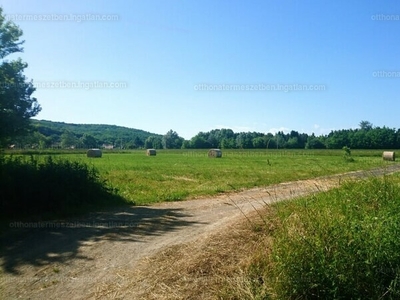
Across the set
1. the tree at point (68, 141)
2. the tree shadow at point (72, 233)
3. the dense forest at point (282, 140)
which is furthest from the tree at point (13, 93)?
the tree at point (68, 141)

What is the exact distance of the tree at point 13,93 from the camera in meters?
11.4

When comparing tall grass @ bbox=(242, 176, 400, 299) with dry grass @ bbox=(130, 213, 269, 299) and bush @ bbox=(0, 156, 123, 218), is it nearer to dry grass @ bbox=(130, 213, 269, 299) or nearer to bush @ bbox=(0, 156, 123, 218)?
dry grass @ bbox=(130, 213, 269, 299)

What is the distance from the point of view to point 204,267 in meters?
5.30

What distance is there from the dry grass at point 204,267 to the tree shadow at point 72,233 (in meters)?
1.75

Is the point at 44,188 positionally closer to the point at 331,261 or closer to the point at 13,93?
the point at 13,93

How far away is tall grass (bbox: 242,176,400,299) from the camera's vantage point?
403cm

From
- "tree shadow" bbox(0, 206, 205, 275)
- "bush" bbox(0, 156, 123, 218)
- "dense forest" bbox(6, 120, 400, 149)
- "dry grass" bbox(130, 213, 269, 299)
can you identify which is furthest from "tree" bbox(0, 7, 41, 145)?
"dense forest" bbox(6, 120, 400, 149)

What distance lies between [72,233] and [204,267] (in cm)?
454

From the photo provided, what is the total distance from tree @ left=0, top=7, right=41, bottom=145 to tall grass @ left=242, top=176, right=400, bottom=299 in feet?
32.7

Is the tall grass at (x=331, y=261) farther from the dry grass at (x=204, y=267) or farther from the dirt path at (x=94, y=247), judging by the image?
the dirt path at (x=94, y=247)

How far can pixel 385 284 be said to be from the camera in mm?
4059

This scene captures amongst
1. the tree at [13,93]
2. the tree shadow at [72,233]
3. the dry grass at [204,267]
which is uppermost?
the tree at [13,93]

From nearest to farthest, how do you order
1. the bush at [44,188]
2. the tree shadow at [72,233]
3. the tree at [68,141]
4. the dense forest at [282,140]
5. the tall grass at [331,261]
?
the tall grass at [331,261]
the tree shadow at [72,233]
the bush at [44,188]
the dense forest at [282,140]
the tree at [68,141]

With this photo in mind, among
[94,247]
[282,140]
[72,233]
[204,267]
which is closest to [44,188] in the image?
[72,233]
